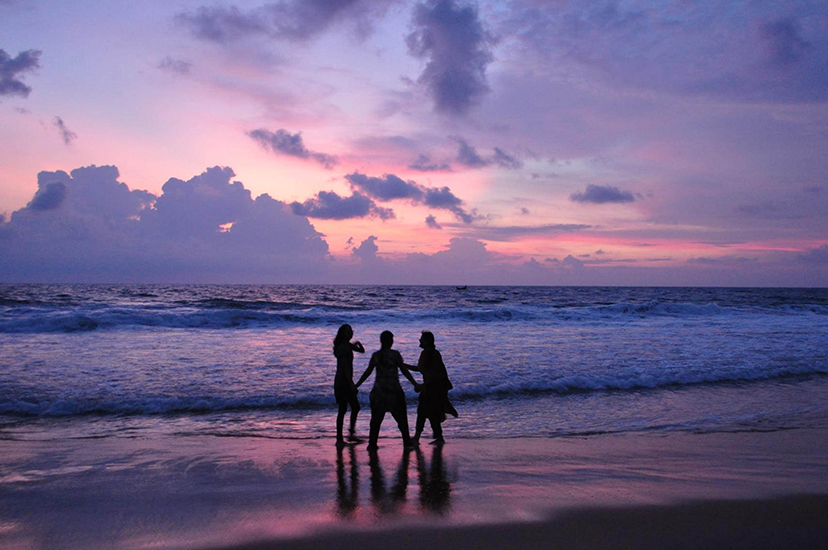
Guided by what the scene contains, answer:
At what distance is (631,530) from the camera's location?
4.68m

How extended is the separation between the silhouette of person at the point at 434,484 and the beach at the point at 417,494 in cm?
3

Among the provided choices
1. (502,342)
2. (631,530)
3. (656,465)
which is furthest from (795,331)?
(631,530)

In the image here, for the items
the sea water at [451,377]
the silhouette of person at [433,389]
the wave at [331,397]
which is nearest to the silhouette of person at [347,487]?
the silhouette of person at [433,389]

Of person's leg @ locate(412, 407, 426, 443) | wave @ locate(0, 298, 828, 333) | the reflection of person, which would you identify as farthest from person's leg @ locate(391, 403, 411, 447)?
wave @ locate(0, 298, 828, 333)

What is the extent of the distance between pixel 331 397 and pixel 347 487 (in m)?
5.13

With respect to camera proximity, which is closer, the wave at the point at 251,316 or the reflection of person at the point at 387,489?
the reflection of person at the point at 387,489

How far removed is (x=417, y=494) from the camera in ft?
18.2

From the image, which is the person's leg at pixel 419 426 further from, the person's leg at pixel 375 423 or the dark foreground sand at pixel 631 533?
the dark foreground sand at pixel 631 533

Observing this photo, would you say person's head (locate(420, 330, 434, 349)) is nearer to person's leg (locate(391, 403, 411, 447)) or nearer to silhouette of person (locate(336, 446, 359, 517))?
person's leg (locate(391, 403, 411, 447))

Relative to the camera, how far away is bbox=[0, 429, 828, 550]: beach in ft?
15.0

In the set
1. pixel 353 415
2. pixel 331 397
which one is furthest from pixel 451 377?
pixel 353 415

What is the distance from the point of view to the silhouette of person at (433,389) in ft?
25.4

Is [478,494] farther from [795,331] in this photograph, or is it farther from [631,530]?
[795,331]

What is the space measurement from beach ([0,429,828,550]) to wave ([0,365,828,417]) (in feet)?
7.25
